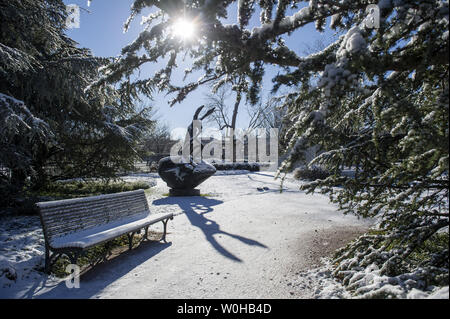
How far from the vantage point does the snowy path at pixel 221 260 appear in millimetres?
3195

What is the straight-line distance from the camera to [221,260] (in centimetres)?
417

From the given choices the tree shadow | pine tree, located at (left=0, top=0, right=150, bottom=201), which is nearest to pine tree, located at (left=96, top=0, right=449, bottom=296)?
the tree shadow

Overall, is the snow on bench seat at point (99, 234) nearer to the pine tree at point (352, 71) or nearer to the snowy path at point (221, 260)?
the snowy path at point (221, 260)

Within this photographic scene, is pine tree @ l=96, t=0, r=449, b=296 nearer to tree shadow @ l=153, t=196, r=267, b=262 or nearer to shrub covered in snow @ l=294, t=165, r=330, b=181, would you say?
tree shadow @ l=153, t=196, r=267, b=262

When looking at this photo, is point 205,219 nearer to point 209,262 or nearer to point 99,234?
point 209,262

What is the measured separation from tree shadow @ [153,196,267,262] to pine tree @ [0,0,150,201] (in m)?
2.25

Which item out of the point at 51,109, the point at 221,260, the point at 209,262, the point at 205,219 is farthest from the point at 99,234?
the point at 51,109

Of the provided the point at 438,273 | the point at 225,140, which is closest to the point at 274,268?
the point at 438,273

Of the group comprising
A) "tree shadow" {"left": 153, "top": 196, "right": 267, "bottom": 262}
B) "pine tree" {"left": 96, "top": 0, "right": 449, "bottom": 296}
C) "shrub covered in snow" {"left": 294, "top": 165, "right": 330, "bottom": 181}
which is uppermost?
"pine tree" {"left": 96, "top": 0, "right": 449, "bottom": 296}

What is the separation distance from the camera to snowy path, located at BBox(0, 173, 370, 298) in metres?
3.20

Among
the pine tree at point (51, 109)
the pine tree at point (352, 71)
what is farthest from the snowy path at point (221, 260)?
the pine tree at point (51, 109)

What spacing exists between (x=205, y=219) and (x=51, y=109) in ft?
16.9
